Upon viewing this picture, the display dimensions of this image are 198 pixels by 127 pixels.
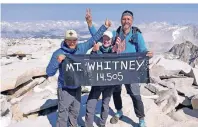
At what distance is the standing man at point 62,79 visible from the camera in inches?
295

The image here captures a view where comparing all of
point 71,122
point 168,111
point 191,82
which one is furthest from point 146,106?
point 191,82

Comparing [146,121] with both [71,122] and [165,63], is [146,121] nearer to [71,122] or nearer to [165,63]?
[71,122]

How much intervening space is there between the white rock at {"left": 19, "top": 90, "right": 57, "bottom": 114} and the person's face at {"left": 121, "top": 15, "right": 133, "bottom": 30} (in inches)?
159

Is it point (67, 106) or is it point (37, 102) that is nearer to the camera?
point (67, 106)

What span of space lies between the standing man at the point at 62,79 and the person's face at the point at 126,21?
1.12ft

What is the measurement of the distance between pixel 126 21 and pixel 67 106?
7.22ft

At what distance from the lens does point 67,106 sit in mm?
7750

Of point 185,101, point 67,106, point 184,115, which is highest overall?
point 67,106

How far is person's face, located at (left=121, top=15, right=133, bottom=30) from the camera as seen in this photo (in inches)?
302

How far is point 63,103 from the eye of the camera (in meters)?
7.69

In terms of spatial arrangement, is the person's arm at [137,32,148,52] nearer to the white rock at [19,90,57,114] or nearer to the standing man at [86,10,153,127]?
the standing man at [86,10,153,127]

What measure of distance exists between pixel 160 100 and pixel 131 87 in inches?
116

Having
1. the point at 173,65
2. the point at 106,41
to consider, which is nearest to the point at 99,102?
the point at 106,41

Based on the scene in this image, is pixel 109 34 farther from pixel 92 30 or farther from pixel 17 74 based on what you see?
pixel 17 74
